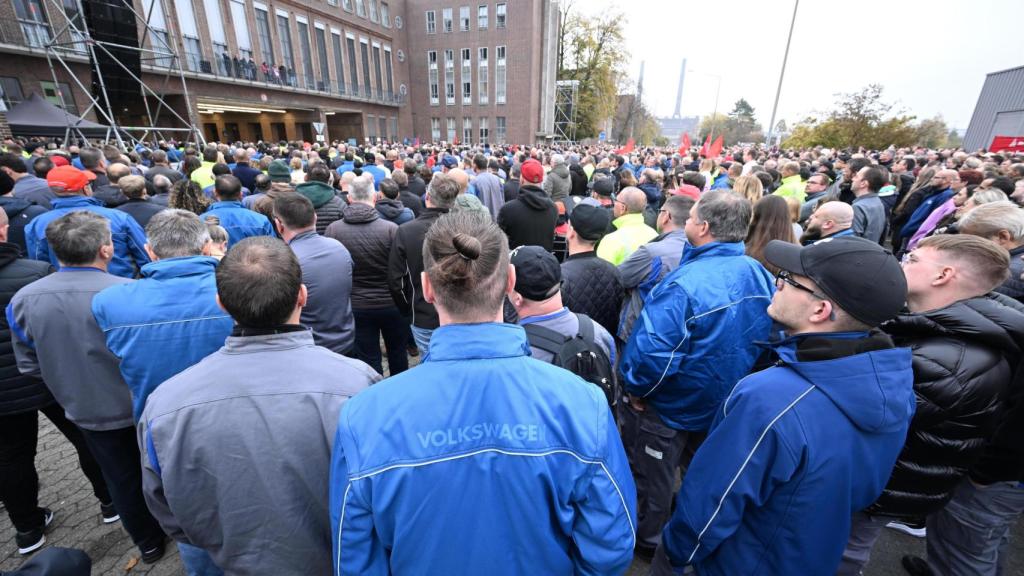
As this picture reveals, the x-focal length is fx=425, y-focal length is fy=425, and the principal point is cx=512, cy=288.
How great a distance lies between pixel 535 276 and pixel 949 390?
5.74 feet

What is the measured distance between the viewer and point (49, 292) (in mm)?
2229

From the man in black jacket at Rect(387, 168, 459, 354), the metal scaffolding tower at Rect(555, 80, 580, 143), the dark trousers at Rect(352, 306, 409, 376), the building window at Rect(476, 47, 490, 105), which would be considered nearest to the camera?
the man in black jacket at Rect(387, 168, 459, 354)

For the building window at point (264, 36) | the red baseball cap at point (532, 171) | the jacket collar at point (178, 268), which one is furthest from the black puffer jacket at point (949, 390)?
the building window at point (264, 36)

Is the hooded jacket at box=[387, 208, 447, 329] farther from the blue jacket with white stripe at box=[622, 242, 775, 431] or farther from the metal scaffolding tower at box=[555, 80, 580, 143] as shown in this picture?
the metal scaffolding tower at box=[555, 80, 580, 143]

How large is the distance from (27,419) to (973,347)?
5169 millimetres

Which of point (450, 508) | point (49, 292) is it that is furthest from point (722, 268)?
point (49, 292)

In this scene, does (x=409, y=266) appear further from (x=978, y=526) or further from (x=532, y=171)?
(x=978, y=526)

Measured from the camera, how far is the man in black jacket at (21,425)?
2514mm

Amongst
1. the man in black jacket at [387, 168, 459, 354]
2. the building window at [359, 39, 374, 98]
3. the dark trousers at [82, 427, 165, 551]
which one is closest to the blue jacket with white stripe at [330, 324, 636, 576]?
the dark trousers at [82, 427, 165, 551]

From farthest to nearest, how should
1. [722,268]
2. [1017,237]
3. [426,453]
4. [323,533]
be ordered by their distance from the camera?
1. [1017,237]
2. [722,268]
3. [323,533]
4. [426,453]

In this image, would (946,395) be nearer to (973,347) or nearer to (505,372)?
(973,347)

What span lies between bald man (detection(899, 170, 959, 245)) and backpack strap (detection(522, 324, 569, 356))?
25.4ft

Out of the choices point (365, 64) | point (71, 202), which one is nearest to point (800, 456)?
point (71, 202)

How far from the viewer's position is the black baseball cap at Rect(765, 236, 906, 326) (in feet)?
4.85
